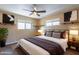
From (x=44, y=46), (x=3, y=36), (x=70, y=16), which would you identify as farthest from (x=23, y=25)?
(x=70, y=16)

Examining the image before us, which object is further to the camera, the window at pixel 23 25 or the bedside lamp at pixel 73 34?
the window at pixel 23 25

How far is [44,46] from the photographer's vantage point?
6.29 feet

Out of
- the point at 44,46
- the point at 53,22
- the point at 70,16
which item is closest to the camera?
the point at 44,46

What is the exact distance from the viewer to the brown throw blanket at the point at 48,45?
74.4 inches

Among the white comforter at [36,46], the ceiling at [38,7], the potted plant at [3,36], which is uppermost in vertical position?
the ceiling at [38,7]

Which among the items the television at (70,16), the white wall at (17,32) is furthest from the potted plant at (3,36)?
the television at (70,16)

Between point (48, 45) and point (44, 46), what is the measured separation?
0.27ft

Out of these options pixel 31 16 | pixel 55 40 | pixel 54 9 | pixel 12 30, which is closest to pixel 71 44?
pixel 55 40

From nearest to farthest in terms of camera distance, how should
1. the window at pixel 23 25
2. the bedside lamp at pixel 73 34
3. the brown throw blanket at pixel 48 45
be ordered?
the brown throw blanket at pixel 48 45 < the bedside lamp at pixel 73 34 < the window at pixel 23 25

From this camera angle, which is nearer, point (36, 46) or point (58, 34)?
point (36, 46)

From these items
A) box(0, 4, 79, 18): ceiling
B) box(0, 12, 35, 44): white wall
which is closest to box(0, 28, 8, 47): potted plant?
box(0, 12, 35, 44): white wall

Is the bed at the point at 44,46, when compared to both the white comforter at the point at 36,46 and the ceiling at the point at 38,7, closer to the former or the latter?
the white comforter at the point at 36,46

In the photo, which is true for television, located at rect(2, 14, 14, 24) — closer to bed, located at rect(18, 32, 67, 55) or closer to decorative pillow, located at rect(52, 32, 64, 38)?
bed, located at rect(18, 32, 67, 55)

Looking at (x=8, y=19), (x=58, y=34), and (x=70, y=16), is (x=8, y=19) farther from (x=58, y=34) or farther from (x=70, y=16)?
(x=70, y=16)
